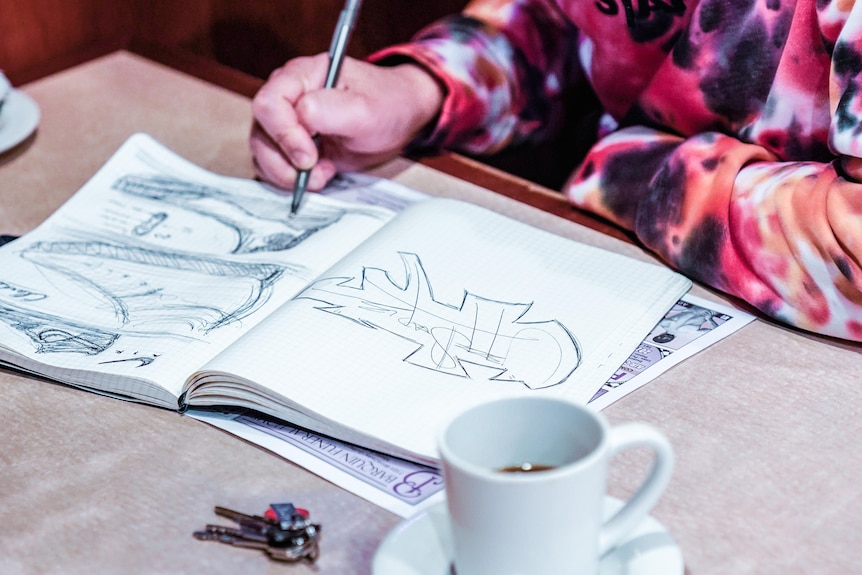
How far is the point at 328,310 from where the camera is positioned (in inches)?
25.5

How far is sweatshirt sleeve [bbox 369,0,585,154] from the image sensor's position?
942 millimetres

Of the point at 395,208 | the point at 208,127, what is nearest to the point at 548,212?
the point at 395,208

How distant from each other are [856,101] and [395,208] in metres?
0.36

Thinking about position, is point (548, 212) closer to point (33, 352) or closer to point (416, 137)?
point (416, 137)

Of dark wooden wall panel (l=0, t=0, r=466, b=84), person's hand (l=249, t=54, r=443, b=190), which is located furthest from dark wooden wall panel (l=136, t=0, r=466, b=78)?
person's hand (l=249, t=54, r=443, b=190)

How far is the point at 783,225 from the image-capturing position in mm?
671

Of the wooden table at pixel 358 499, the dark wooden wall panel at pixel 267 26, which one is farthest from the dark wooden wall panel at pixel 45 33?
the wooden table at pixel 358 499

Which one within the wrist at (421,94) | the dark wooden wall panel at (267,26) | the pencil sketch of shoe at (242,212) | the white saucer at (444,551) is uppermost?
the wrist at (421,94)

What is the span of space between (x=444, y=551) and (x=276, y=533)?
3.5 inches

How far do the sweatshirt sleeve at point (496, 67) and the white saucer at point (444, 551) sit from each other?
0.52m

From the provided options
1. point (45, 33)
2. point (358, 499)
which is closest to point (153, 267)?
point (358, 499)

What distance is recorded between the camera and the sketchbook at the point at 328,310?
591mm

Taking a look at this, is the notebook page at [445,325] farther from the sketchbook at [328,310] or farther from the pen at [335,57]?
the pen at [335,57]

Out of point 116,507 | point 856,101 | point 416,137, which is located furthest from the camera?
point 416,137
